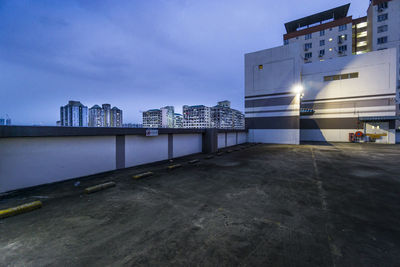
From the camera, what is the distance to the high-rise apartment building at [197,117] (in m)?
118

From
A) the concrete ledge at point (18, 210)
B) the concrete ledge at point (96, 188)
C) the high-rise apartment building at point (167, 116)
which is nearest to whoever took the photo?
the concrete ledge at point (18, 210)

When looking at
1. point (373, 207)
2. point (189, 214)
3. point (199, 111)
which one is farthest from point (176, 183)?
point (199, 111)

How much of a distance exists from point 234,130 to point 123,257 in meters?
19.4

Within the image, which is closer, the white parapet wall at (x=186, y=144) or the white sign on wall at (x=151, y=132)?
the white sign on wall at (x=151, y=132)

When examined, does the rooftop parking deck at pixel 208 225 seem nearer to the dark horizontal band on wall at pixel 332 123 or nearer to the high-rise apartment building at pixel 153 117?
the dark horizontal band on wall at pixel 332 123

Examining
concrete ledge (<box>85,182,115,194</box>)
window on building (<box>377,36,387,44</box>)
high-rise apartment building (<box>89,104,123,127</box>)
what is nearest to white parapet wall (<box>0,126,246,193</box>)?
concrete ledge (<box>85,182,115,194</box>)

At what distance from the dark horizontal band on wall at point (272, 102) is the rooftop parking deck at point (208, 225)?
61.7 ft

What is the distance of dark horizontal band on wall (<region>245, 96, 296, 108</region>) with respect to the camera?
889 inches

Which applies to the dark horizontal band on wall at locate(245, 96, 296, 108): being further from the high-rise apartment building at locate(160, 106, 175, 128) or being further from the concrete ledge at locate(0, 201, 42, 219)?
the high-rise apartment building at locate(160, 106, 175, 128)

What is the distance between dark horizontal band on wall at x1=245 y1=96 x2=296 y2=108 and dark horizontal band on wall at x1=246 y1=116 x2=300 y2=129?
6.97ft

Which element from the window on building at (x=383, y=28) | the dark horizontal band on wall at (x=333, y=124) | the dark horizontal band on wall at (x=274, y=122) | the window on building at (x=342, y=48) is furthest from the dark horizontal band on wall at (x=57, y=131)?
the window on building at (x=383, y=28)

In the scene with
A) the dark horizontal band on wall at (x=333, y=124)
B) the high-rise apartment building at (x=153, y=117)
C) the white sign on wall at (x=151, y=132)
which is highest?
the high-rise apartment building at (x=153, y=117)

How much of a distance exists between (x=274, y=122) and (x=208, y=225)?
23611 mm

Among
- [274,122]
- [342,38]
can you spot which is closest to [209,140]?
[274,122]
